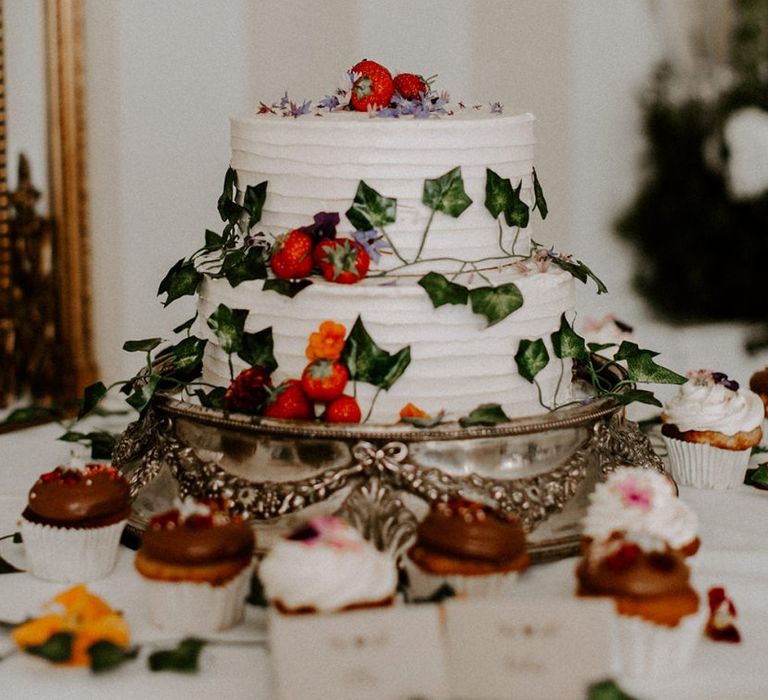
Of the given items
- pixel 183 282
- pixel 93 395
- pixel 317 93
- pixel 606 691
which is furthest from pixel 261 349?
pixel 317 93

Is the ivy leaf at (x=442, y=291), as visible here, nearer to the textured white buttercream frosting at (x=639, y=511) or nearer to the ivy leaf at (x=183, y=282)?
the textured white buttercream frosting at (x=639, y=511)

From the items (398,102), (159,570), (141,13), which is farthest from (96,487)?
(141,13)

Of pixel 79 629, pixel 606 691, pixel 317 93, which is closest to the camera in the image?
pixel 606 691

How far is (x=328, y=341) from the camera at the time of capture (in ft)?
8.39

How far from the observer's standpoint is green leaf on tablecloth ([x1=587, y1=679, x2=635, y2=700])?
1.90 m

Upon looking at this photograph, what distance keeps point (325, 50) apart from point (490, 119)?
271cm

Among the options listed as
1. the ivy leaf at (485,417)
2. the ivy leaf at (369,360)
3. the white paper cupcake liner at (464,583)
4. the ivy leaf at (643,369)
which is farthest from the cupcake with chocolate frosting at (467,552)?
the ivy leaf at (643,369)

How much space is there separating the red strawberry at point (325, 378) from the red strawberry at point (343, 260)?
0.61ft

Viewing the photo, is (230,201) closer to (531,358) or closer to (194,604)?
(531,358)

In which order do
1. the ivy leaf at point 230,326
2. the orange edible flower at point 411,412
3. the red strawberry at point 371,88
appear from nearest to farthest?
the orange edible flower at point 411,412 < the ivy leaf at point 230,326 < the red strawberry at point 371,88

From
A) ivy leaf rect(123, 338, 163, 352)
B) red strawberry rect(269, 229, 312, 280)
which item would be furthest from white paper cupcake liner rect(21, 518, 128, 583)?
red strawberry rect(269, 229, 312, 280)

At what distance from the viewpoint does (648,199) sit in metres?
6.15

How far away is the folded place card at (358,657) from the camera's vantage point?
190cm

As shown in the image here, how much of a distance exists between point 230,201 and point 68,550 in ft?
2.95
